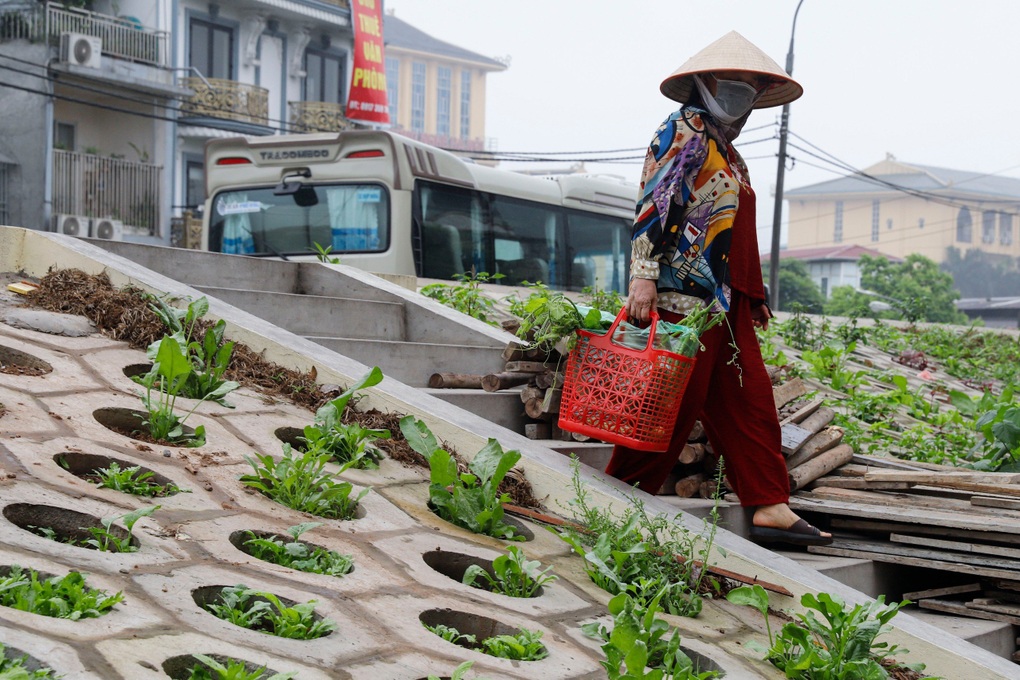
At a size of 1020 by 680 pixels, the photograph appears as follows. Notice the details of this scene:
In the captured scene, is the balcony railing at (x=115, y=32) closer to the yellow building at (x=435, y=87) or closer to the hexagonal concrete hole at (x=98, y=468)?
the hexagonal concrete hole at (x=98, y=468)

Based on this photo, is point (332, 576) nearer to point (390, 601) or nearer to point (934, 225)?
point (390, 601)

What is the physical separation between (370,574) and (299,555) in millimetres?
224

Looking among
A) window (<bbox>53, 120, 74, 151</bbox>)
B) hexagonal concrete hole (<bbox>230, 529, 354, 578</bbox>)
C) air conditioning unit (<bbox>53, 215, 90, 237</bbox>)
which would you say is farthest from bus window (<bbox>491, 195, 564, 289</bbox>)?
window (<bbox>53, 120, 74, 151</bbox>)

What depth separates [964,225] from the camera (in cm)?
11269

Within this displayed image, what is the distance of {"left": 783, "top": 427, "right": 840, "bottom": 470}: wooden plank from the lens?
5410 millimetres

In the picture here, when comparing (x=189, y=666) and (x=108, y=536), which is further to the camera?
(x=108, y=536)

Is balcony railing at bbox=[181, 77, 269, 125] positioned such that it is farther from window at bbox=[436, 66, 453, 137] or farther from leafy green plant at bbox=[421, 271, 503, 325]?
window at bbox=[436, 66, 453, 137]

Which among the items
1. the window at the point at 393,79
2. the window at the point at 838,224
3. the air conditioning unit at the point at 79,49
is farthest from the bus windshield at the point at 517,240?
the window at the point at 838,224

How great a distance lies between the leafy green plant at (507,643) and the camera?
2.91 m

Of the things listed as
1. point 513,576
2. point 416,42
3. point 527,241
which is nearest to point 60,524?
point 513,576

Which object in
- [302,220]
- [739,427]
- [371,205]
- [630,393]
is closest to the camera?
[630,393]

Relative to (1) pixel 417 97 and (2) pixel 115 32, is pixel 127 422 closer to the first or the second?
(2) pixel 115 32

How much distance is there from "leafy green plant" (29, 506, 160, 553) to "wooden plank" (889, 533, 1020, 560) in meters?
3.24

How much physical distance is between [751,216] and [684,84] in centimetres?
64
